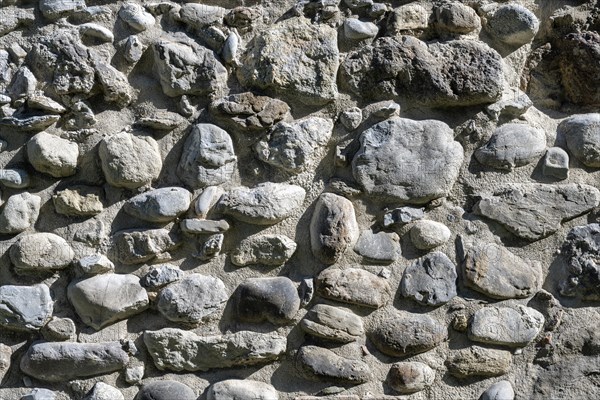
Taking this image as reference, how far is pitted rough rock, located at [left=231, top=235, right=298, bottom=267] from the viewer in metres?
1.68

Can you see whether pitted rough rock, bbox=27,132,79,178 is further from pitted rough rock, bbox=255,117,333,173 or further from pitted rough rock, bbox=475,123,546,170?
pitted rough rock, bbox=475,123,546,170

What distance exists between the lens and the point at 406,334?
165 cm

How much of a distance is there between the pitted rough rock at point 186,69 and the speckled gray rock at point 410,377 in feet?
2.53

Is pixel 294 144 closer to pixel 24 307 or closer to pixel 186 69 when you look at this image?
pixel 186 69

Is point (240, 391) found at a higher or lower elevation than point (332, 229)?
lower

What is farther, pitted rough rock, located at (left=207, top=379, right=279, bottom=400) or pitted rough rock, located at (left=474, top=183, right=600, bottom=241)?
pitted rough rock, located at (left=474, top=183, right=600, bottom=241)

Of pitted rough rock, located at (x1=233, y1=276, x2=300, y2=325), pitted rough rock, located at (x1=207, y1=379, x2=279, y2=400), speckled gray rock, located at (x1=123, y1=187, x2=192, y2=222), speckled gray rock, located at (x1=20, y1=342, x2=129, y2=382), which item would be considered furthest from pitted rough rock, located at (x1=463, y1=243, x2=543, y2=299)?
speckled gray rock, located at (x1=20, y1=342, x2=129, y2=382)

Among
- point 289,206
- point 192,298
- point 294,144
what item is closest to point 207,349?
point 192,298

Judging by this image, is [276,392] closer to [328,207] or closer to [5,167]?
[328,207]

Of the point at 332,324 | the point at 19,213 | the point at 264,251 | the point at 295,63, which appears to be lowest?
the point at 332,324

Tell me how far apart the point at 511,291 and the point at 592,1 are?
763mm

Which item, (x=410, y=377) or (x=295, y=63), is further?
(x=295, y=63)

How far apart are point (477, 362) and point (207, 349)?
61 cm

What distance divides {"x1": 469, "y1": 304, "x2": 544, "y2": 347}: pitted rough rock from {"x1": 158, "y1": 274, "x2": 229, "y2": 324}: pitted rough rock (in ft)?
1.90
